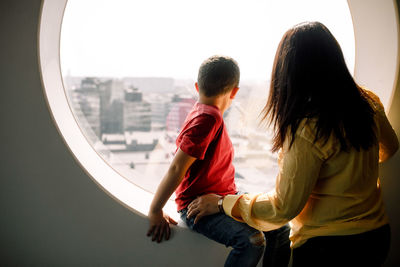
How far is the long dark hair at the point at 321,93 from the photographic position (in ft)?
2.56

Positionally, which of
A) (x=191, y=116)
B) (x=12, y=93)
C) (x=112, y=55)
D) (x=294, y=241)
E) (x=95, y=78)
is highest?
(x=112, y=55)

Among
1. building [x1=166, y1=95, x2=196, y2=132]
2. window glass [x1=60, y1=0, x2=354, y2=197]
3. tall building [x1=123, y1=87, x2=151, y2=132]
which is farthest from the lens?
tall building [x1=123, y1=87, x2=151, y2=132]

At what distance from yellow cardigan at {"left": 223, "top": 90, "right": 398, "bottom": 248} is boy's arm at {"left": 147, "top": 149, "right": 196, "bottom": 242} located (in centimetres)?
25

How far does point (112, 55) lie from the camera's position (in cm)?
1330

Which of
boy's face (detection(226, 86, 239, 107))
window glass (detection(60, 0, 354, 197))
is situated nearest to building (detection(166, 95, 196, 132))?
window glass (detection(60, 0, 354, 197))

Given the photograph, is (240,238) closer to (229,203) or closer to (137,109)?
(229,203)

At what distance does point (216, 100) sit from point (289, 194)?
46cm

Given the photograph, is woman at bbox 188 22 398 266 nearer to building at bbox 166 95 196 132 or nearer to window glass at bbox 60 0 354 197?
building at bbox 166 95 196 132

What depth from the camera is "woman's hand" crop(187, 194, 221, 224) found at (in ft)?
3.35

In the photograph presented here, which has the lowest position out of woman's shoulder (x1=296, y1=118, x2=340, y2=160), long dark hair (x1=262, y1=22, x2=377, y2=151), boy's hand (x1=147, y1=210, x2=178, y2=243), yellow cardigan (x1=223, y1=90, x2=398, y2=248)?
boy's hand (x1=147, y1=210, x2=178, y2=243)

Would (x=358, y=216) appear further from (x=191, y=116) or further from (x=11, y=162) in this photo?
(x=11, y=162)

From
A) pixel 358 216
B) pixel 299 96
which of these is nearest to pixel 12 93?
pixel 299 96

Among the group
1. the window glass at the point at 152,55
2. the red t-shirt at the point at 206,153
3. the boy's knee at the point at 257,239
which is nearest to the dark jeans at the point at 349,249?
the boy's knee at the point at 257,239

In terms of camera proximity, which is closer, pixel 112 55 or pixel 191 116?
pixel 191 116
